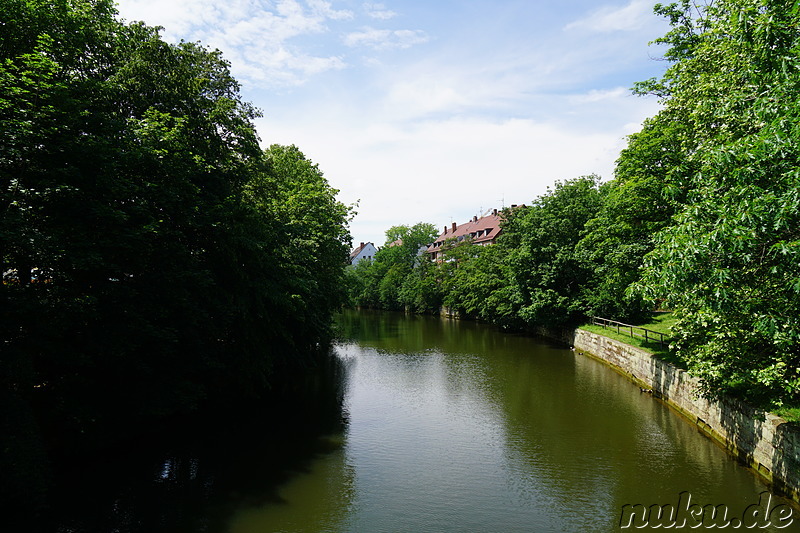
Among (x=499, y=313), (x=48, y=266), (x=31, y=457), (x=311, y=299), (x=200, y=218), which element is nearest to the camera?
(x=31, y=457)

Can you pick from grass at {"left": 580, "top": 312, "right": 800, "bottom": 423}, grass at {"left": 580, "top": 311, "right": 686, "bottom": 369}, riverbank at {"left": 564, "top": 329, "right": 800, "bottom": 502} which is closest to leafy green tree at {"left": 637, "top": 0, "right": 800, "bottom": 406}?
grass at {"left": 580, "top": 312, "right": 800, "bottom": 423}

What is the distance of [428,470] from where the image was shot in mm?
11031

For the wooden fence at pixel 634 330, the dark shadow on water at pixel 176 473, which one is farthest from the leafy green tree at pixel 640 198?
the dark shadow on water at pixel 176 473

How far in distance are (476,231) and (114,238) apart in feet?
204

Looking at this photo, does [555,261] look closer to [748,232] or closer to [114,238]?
[748,232]

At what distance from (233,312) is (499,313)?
1066 inches

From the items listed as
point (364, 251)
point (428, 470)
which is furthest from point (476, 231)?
point (428, 470)

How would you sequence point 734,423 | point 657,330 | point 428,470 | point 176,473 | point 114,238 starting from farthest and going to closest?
point 657,330 → point 734,423 → point 428,470 → point 176,473 → point 114,238

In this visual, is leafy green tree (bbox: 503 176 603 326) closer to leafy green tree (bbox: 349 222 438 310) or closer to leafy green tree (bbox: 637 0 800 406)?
leafy green tree (bbox: 637 0 800 406)

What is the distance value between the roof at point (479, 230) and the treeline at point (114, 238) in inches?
1674

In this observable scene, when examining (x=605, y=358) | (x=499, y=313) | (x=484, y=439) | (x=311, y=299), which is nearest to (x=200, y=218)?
(x=311, y=299)

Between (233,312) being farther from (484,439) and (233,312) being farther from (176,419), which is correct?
(484,439)

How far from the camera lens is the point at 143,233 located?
9961mm

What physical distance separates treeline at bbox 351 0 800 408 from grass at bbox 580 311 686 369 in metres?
2.16
